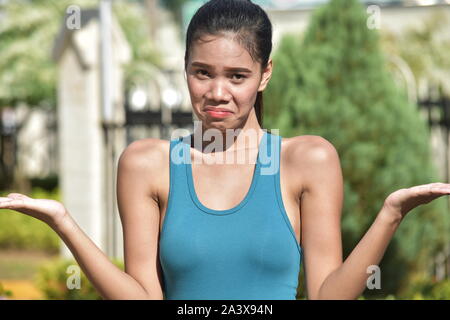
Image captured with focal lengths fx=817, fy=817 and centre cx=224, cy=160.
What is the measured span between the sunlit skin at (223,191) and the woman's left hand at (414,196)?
182mm

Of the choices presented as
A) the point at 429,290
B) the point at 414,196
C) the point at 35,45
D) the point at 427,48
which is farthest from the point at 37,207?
the point at 427,48

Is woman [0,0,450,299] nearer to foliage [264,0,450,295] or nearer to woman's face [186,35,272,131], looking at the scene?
woman's face [186,35,272,131]

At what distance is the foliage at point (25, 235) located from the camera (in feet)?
47.3

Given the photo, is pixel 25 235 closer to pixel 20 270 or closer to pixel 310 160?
pixel 20 270

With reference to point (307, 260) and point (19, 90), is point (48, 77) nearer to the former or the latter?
point (19, 90)

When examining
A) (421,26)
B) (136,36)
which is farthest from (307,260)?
(421,26)

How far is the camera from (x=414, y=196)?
1.66m

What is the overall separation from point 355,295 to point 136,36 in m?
20.1

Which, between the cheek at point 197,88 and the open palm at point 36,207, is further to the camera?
the cheek at point 197,88

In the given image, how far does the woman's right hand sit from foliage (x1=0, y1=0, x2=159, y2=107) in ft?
58.7

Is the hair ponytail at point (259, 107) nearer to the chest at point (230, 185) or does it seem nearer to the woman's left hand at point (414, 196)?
the chest at point (230, 185)

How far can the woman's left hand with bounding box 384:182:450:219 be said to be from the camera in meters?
1.63

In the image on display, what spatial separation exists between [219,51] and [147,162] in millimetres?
323

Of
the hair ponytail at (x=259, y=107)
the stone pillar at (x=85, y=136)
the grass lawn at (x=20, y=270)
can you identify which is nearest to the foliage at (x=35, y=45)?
the grass lawn at (x=20, y=270)
